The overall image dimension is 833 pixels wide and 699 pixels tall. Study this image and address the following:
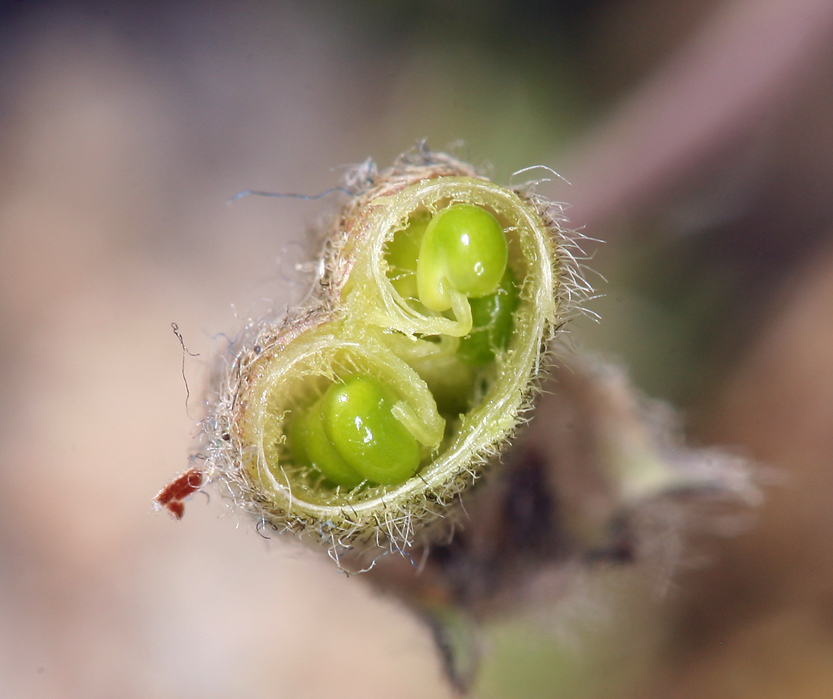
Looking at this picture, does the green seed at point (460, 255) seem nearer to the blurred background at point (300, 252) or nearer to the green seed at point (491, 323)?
the green seed at point (491, 323)

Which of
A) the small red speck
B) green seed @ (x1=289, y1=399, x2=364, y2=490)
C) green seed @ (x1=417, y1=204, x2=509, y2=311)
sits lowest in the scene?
the small red speck

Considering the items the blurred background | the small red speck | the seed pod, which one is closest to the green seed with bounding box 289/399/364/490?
the seed pod

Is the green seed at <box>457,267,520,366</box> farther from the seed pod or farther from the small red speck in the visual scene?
the small red speck

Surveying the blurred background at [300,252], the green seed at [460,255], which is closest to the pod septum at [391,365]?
the green seed at [460,255]

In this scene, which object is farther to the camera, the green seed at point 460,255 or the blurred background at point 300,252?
the blurred background at point 300,252

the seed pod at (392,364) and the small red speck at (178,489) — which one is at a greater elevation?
the seed pod at (392,364)

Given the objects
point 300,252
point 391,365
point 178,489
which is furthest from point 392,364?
point 300,252

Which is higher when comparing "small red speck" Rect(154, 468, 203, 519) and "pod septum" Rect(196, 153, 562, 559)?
"pod septum" Rect(196, 153, 562, 559)

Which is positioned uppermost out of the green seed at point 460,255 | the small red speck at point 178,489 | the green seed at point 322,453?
the green seed at point 460,255
